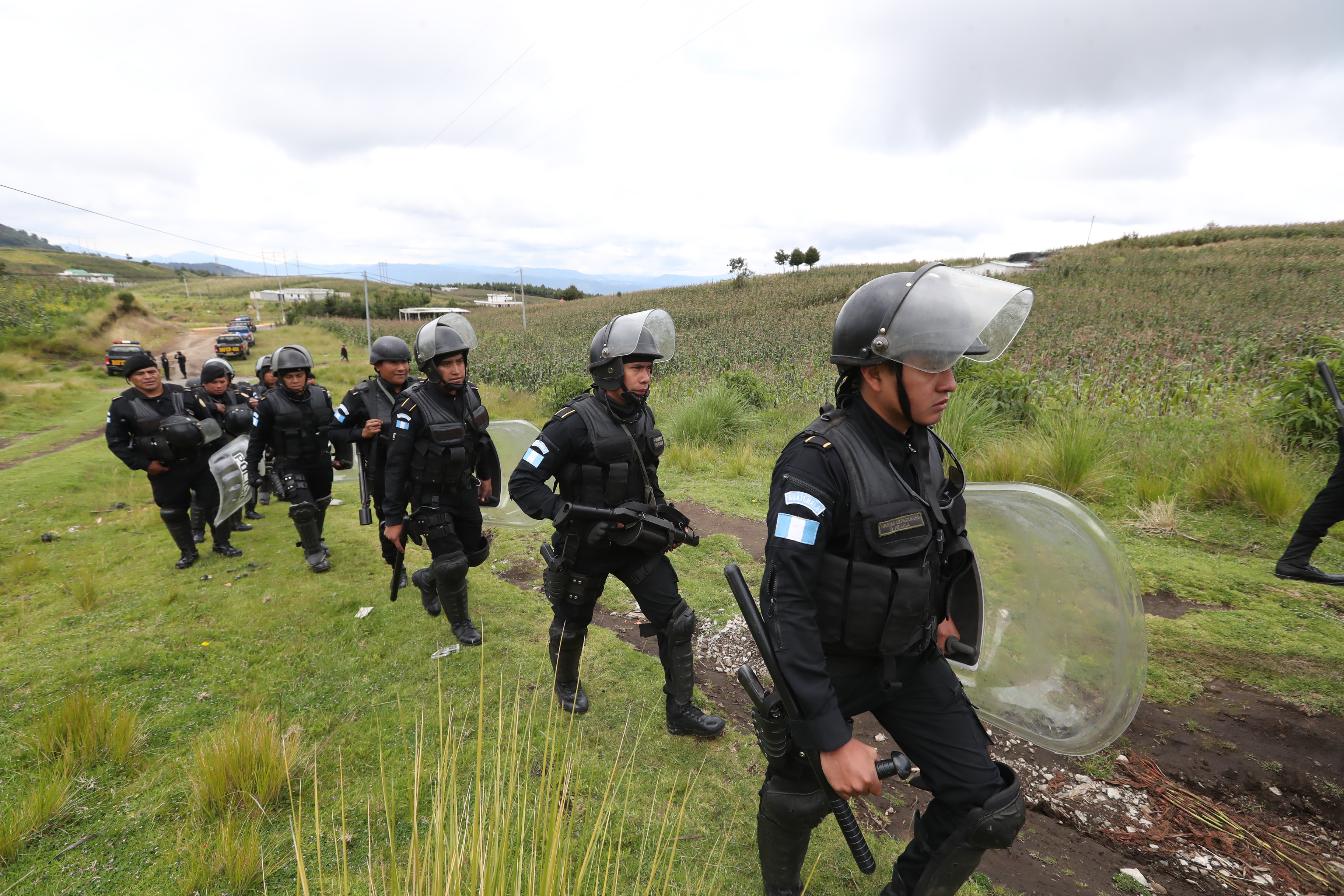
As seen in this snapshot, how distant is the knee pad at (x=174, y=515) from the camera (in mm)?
5816

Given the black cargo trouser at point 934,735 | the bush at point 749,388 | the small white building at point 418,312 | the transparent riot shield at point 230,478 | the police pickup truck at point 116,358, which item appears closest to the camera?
the black cargo trouser at point 934,735

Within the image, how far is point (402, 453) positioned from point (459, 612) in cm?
129

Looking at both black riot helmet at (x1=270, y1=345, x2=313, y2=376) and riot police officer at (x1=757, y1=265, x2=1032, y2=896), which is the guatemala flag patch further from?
black riot helmet at (x1=270, y1=345, x2=313, y2=376)

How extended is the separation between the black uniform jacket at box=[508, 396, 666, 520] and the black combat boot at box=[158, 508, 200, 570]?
4.84m

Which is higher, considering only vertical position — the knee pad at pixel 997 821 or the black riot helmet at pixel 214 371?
the black riot helmet at pixel 214 371

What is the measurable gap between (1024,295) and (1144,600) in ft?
12.5

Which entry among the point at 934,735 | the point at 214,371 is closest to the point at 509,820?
the point at 934,735

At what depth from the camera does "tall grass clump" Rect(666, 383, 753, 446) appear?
1012cm

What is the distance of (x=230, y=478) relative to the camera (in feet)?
19.9

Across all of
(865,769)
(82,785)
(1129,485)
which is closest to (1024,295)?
(865,769)

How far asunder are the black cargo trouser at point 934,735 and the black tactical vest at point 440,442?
3.09 metres

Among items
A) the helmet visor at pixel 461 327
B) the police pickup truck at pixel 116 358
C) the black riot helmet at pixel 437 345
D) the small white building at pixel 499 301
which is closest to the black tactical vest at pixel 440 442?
the black riot helmet at pixel 437 345

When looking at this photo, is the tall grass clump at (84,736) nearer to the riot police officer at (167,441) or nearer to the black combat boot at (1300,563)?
the riot police officer at (167,441)

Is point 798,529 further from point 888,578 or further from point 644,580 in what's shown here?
point 644,580
